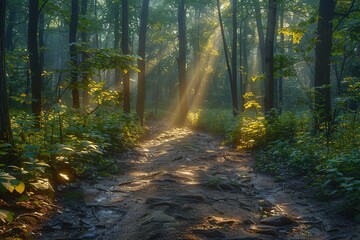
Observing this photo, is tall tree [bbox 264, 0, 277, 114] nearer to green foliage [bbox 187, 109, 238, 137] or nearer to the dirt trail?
green foliage [bbox 187, 109, 238, 137]

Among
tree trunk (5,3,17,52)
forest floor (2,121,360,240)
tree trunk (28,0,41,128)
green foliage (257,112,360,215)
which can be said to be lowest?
forest floor (2,121,360,240)

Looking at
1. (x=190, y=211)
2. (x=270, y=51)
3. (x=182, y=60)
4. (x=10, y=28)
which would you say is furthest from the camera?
(x=10, y=28)

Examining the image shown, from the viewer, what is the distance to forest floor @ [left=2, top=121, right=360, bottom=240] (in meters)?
3.91

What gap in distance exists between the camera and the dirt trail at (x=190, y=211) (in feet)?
12.8

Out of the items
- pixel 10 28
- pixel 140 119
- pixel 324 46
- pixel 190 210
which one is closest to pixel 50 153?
pixel 190 210

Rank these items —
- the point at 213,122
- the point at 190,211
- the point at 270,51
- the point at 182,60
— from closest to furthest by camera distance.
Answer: the point at 190,211 < the point at 270,51 < the point at 213,122 < the point at 182,60

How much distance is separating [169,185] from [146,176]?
1.18 meters

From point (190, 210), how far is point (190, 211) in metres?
0.04

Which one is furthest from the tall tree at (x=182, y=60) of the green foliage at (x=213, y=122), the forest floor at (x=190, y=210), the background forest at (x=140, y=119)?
the forest floor at (x=190, y=210)

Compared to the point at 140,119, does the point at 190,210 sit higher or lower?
lower

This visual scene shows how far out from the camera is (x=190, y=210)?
463 centimetres

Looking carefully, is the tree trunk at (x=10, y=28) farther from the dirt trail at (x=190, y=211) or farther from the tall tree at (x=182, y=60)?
the dirt trail at (x=190, y=211)

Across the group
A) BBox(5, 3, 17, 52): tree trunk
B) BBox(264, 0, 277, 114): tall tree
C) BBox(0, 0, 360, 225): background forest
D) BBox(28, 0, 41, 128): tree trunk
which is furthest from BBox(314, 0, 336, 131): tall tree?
BBox(5, 3, 17, 52): tree trunk

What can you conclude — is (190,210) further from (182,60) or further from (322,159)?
(182,60)
